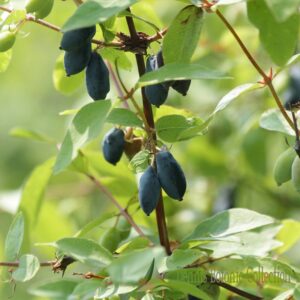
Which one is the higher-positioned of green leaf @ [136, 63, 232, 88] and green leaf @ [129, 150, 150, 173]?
green leaf @ [136, 63, 232, 88]

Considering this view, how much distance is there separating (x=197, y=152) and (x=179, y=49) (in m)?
1.37

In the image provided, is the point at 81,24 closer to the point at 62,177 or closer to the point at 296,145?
the point at 296,145

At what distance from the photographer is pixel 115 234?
155cm

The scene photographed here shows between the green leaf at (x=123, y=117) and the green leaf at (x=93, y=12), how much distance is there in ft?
0.76

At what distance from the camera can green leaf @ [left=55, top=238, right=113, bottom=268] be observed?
1.20m

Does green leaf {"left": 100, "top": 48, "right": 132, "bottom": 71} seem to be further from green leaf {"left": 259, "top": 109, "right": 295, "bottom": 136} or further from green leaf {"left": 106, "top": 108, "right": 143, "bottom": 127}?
green leaf {"left": 259, "top": 109, "right": 295, "bottom": 136}

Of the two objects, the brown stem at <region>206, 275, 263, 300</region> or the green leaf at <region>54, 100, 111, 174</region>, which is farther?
the brown stem at <region>206, 275, 263, 300</region>

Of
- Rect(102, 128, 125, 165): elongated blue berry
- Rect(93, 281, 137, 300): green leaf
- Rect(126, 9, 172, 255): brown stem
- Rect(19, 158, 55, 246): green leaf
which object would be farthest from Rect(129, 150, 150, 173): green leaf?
Rect(19, 158, 55, 246): green leaf

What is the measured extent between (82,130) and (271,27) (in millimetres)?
280

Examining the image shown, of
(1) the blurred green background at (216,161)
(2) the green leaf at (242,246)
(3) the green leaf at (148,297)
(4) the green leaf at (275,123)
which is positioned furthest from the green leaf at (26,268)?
(1) the blurred green background at (216,161)

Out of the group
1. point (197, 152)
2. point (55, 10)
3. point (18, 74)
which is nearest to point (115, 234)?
point (55, 10)

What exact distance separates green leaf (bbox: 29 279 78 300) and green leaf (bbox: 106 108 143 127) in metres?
0.26

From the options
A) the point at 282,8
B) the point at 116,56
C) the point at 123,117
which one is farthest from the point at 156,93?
the point at 282,8

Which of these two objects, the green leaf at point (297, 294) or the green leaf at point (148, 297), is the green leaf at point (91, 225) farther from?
the green leaf at point (297, 294)
